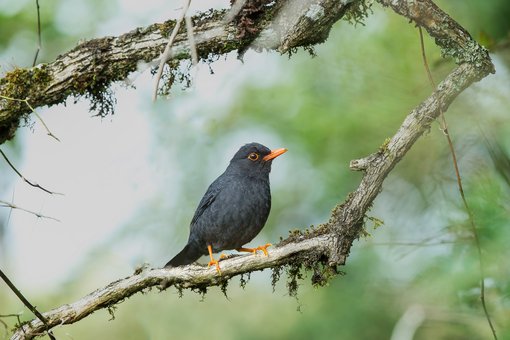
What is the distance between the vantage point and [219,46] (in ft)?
14.1

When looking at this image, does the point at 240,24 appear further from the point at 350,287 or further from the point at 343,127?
the point at 350,287

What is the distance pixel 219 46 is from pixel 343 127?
3380mm

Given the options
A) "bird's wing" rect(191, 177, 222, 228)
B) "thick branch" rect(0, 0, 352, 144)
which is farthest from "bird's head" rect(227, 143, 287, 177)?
"thick branch" rect(0, 0, 352, 144)

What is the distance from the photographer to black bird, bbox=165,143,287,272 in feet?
18.3

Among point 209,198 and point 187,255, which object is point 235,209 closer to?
point 209,198

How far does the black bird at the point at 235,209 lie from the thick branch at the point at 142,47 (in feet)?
5.14

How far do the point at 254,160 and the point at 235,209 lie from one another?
548 millimetres

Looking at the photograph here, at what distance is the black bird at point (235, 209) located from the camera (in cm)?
557

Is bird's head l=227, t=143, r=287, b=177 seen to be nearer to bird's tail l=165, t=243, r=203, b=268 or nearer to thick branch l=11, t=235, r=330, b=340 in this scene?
bird's tail l=165, t=243, r=203, b=268

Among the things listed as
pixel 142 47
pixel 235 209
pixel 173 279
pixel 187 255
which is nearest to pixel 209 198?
pixel 235 209

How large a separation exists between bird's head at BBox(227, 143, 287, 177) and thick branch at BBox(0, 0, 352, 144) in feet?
5.50

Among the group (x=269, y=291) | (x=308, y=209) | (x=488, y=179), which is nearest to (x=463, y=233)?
(x=488, y=179)

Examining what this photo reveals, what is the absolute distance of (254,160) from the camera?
5.95m

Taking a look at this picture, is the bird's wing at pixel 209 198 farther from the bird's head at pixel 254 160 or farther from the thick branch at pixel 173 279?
the thick branch at pixel 173 279
